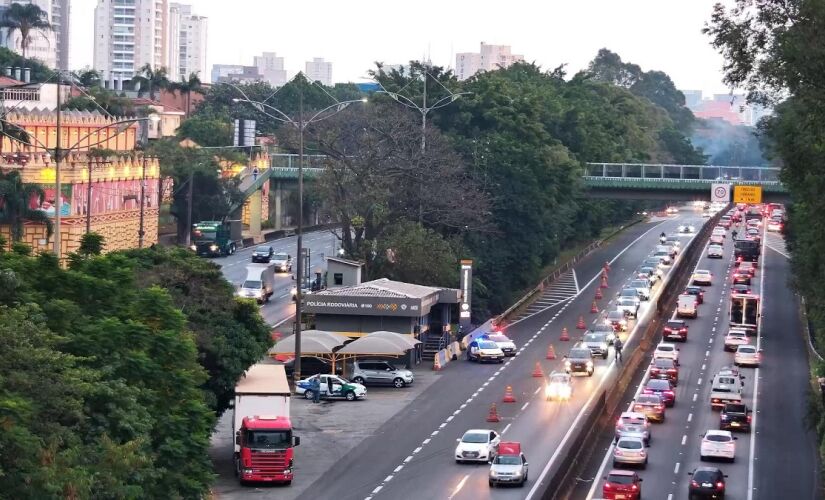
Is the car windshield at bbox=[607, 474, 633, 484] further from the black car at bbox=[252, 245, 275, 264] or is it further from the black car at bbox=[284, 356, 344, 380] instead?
the black car at bbox=[252, 245, 275, 264]

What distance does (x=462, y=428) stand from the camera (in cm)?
5750

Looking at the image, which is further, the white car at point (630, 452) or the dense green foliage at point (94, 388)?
the white car at point (630, 452)

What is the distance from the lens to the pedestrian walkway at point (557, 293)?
94938mm

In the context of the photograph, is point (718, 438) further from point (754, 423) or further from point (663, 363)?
point (663, 363)

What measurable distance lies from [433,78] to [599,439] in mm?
53538

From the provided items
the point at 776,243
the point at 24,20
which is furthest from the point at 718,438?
the point at 24,20

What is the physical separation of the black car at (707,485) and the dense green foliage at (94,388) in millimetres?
14428

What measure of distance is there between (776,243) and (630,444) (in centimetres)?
8825

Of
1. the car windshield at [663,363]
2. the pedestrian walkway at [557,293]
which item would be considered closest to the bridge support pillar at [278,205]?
the pedestrian walkway at [557,293]

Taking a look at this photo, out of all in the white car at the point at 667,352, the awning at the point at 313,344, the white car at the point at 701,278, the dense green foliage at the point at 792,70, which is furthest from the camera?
the white car at the point at 701,278

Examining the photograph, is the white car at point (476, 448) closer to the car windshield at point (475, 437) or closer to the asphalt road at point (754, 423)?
the car windshield at point (475, 437)

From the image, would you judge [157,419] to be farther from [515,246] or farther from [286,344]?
[515,246]

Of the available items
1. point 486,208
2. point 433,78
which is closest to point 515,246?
point 486,208

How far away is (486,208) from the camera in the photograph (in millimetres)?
96875
